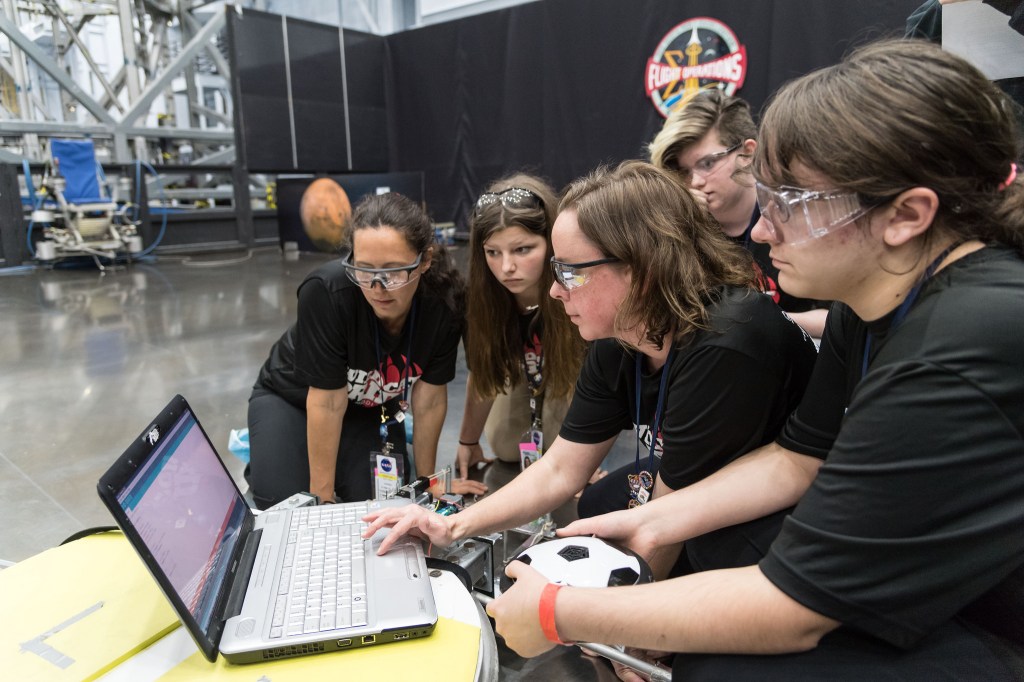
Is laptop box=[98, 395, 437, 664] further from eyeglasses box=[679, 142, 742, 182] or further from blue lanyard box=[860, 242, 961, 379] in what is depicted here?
eyeglasses box=[679, 142, 742, 182]

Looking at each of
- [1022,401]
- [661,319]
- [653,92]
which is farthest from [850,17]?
[1022,401]

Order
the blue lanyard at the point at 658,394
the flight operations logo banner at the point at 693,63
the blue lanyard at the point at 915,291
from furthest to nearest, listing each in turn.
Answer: the flight operations logo banner at the point at 693,63, the blue lanyard at the point at 658,394, the blue lanyard at the point at 915,291

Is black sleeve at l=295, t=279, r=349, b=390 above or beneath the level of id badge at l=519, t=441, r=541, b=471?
above

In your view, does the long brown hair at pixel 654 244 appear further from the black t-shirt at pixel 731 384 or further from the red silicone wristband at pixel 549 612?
the red silicone wristband at pixel 549 612

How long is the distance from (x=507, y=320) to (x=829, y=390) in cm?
123

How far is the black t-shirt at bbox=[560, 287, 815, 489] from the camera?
1179mm

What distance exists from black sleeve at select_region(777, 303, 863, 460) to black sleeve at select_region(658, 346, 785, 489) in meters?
0.09

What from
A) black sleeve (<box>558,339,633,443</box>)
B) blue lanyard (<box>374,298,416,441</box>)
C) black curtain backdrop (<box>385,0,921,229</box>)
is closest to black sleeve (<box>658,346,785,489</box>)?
black sleeve (<box>558,339,633,443</box>)

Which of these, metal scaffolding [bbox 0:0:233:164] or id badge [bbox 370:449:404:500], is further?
metal scaffolding [bbox 0:0:233:164]

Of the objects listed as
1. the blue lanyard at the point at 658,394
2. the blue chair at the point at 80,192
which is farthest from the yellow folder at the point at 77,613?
the blue chair at the point at 80,192

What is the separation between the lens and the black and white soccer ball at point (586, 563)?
101 centimetres

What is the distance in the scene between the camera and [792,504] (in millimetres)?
1175

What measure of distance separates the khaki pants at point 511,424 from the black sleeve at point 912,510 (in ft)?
5.80

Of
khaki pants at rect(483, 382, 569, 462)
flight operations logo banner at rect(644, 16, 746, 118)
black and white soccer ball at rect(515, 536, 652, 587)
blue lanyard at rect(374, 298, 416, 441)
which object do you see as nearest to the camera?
black and white soccer ball at rect(515, 536, 652, 587)
